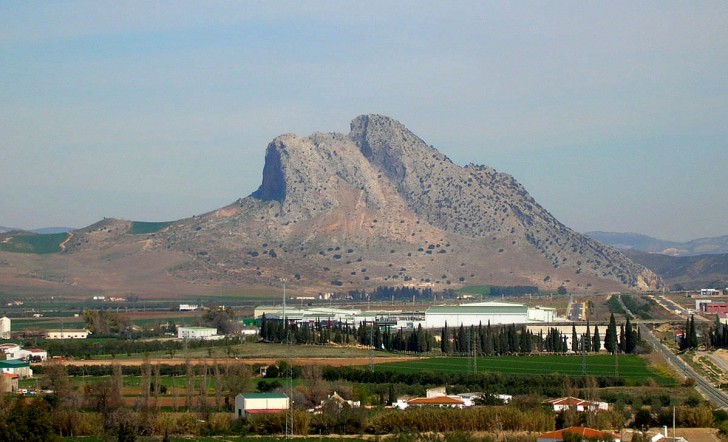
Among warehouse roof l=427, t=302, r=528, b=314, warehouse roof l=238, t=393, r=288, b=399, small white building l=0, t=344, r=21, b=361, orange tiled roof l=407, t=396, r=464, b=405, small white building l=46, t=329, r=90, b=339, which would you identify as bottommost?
orange tiled roof l=407, t=396, r=464, b=405

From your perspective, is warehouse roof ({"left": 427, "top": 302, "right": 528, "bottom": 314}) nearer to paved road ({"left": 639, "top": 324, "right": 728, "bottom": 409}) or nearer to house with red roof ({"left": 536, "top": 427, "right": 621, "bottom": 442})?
paved road ({"left": 639, "top": 324, "right": 728, "bottom": 409})

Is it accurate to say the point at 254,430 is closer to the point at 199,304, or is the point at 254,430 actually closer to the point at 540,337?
the point at 540,337

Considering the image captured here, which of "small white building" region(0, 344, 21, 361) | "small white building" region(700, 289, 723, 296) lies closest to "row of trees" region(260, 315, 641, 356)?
"small white building" region(0, 344, 21, 361)

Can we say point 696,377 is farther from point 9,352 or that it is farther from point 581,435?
point 9,352

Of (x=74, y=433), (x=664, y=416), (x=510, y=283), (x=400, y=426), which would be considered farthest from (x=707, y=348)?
(x=510, y=283)

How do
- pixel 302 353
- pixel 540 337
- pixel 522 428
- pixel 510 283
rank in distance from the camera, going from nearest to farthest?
1. pixel 522 428
2. pixel 302 353
3. pixel 540 337
4. pixel 510 283

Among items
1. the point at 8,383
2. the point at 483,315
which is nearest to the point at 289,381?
the point at 8,383
